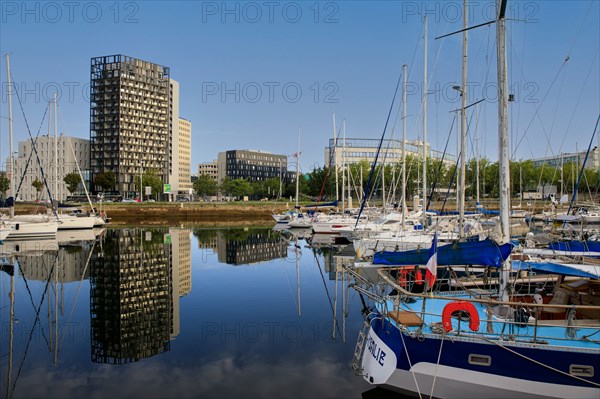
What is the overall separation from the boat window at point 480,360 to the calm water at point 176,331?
3065 millimetres

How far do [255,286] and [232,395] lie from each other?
14.7m

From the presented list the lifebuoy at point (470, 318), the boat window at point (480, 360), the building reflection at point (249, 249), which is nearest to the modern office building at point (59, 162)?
the building reflection at point (249, 249)

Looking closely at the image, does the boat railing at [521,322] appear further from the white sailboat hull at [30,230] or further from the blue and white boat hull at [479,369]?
the white sailboat hull at [30,230]

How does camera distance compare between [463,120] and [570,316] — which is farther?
[463,120]

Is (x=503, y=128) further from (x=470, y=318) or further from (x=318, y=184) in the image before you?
(x=318, y=184)

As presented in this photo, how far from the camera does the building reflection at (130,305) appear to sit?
1512cm

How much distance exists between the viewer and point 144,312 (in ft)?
64.2

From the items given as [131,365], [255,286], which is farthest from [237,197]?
[131,365]

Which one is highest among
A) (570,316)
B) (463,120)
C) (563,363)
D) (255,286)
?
(463,120)

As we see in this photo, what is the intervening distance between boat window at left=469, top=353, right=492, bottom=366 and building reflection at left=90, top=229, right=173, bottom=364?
30.9 feet

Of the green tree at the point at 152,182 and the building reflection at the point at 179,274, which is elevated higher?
the green tree at the point at 152,182

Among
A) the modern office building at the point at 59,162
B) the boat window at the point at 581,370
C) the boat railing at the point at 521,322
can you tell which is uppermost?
the modern office building at the point at 59,162

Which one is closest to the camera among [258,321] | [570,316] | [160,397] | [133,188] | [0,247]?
[570,316]

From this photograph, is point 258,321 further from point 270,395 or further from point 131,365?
point 270,395
